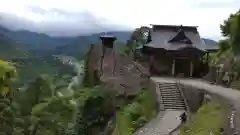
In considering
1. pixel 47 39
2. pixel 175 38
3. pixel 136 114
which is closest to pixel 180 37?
pixel 175 38

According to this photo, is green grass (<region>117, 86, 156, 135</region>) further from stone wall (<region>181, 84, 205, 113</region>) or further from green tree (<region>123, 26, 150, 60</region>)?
green tree (<region>123, 26, 150, 60</region>)

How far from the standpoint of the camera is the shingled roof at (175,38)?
3209 centimetres

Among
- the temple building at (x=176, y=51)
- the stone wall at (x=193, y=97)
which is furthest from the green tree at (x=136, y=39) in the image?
the stone wall at (x=193, y=97)

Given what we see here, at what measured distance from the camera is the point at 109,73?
1355 inches

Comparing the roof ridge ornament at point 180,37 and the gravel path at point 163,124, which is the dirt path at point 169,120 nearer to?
the gravel path at point 163,124

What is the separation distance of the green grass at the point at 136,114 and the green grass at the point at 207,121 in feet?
13.6

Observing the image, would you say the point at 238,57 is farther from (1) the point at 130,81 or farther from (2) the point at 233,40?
(1) the point at 130,81

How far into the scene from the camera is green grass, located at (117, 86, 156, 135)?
23025mm

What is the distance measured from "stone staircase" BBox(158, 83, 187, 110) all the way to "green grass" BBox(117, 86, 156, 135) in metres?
0.85

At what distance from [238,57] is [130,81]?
27.6 feet

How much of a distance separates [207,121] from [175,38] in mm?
15984

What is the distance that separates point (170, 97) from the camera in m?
24.0

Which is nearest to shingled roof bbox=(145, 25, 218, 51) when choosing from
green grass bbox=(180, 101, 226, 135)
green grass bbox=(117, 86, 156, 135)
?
green grass bbox=(117, 86, 156, 135)

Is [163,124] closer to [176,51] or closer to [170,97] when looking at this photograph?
[170,97]
